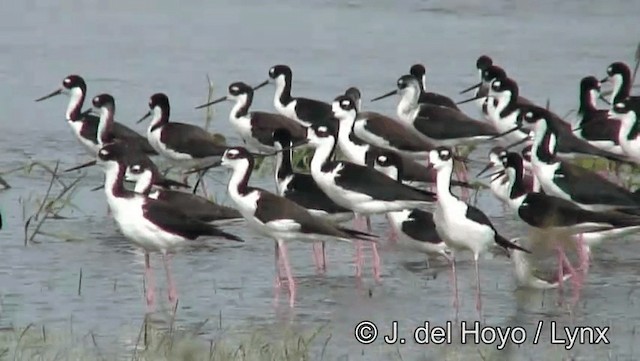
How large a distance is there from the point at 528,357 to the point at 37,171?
18.3 ft

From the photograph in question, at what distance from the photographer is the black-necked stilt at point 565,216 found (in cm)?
1022

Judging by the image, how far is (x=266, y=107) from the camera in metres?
16.5

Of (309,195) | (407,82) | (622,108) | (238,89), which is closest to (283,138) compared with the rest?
(309,195)

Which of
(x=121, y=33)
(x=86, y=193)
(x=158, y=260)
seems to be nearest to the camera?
(x=158, y=260)

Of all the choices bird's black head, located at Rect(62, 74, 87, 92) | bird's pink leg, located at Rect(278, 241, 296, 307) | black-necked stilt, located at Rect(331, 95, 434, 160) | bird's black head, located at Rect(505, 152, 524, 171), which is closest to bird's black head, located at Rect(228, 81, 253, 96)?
black-necked stilt, located at Rect(331, 95, 434, 160)

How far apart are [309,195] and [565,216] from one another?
5.43ft

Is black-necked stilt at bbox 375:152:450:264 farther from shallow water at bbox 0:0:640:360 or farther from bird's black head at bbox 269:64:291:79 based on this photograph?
bird's black head at bbox 269:64:291:79

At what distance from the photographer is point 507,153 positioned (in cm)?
1120

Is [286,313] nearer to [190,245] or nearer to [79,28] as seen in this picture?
[190,245]

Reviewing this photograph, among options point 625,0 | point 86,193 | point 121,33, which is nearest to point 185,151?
point 86,193

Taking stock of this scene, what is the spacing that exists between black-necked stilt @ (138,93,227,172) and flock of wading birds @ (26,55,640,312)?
0.4 inches

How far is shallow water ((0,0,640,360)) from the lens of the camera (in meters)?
9.59

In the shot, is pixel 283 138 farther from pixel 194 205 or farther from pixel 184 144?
pixel 184 144

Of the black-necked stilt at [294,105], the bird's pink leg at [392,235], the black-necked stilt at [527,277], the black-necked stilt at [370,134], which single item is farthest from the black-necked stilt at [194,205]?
the black-necked stilt at [294,105]
